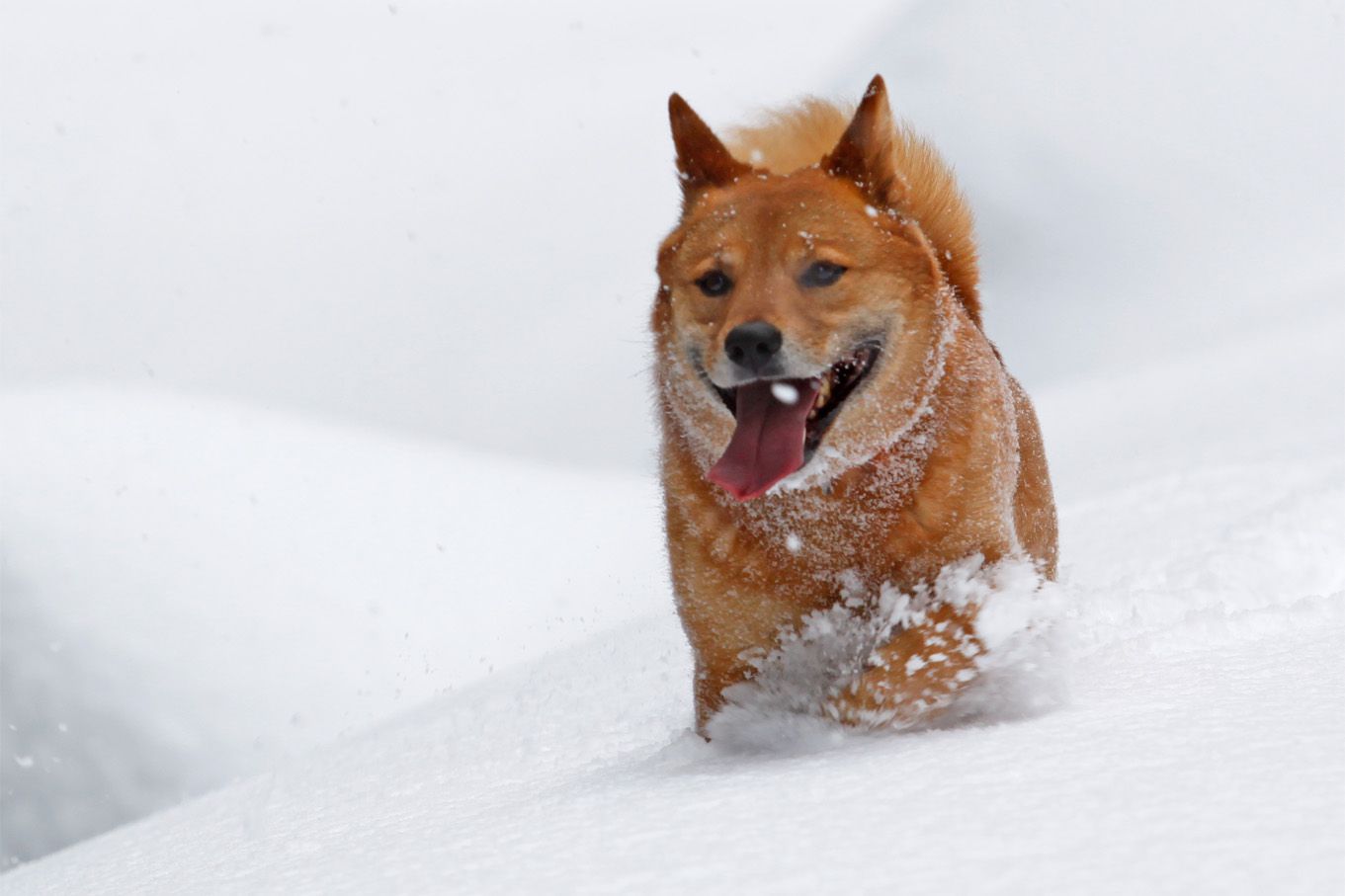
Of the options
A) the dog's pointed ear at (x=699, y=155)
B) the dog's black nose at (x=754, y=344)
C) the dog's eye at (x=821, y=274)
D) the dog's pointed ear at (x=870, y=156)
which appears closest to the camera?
the dog's black nose at (x=754, y=344)

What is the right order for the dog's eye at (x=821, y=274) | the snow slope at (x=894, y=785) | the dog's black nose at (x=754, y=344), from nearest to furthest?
the snow slope at (x=894, y=785) < the dog's black nose at (x=754, y=344) < the dog's eye at (x=821, y=274)

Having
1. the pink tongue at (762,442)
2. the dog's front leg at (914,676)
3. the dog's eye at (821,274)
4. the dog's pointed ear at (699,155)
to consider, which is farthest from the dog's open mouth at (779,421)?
the dog's pointed ear at (699,155)

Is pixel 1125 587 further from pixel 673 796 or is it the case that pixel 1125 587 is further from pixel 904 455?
pixel 673 796

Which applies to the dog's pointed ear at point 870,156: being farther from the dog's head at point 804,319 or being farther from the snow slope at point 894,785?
the snow slope at point 894,785

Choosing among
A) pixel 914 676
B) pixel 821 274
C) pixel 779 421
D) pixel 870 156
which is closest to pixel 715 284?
pixel 821 274

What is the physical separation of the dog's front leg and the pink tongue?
0.37 metres

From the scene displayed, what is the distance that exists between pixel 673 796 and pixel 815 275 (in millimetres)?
1022

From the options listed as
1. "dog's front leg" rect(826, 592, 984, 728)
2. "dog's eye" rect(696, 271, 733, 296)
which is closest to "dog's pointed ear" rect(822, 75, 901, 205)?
"dog's eye" rect(696, 271, 733, 296)

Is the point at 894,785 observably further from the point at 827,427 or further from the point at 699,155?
the point at 699,155

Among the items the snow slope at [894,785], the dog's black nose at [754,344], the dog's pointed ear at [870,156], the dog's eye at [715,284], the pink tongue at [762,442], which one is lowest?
the snow slope at [894,785]

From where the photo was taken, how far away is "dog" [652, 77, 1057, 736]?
2562 millimetres

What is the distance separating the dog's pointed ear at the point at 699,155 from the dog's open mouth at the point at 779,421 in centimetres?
59

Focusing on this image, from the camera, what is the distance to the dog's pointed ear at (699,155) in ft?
9.95

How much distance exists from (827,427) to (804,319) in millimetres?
211
